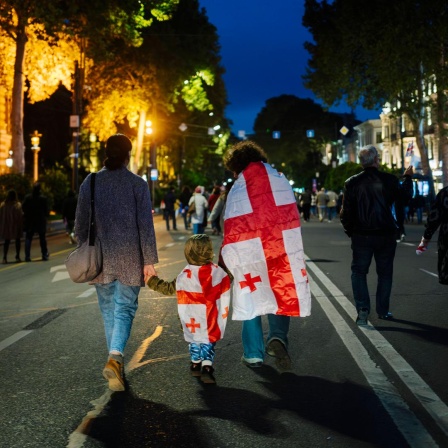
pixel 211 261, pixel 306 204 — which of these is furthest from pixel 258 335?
pixel 306 204

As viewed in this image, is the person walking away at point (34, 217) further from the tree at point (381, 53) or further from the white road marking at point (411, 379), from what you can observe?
the tree at point (381, 53)

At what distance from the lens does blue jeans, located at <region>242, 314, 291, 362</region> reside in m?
7.08

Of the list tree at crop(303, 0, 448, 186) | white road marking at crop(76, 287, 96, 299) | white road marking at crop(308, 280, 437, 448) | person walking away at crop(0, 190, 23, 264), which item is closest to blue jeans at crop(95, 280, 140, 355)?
white road marking at crop(308, 280, 437, 448)

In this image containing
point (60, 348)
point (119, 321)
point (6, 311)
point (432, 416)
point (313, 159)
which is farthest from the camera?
point (313, 159)

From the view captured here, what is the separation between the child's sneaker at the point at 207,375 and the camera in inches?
260

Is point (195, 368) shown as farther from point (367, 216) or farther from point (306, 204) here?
point (306, 204)

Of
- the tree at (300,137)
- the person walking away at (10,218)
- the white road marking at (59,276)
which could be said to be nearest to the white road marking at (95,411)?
the white road marking at (59,276)

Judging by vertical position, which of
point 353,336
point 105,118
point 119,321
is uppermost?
point 105,118

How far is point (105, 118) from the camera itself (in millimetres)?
50688

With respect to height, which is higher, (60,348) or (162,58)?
(162,58)

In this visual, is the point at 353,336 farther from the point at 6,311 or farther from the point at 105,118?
the point at 105,118

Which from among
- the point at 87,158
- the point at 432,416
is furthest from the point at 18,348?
the point at 87,158

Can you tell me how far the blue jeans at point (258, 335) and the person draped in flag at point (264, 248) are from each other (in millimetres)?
193

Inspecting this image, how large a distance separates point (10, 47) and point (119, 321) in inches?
1352
